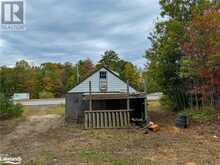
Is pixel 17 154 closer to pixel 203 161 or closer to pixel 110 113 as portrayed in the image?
pixel 203 161

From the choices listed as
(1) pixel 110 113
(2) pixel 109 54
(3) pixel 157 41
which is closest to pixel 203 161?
(1) pixel 110 113

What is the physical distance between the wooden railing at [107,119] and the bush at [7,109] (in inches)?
232

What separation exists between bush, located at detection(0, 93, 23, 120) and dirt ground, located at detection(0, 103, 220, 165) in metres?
4.19

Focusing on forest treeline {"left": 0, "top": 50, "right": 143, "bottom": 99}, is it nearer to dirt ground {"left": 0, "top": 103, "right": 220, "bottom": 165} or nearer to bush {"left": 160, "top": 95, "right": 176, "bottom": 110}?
bush {"left": 160, "top": 95, "right": 176, "bottom": 110}

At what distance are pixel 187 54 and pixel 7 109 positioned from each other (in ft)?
32.5

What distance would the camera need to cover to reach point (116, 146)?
895 cm

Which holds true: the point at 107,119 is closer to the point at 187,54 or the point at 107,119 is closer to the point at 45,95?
the point at 187,54

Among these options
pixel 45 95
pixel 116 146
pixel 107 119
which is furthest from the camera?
pixel 45 95

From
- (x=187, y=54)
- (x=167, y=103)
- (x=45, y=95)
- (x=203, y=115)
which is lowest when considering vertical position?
(x=203, y=115)

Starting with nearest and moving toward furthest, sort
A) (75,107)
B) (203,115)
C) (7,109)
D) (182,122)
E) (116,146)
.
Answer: (116,146) < (182,122) < (203,115) < (75,107) < (7,109)

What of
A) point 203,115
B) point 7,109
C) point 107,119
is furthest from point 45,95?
point 203,115

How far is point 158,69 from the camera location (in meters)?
16.9

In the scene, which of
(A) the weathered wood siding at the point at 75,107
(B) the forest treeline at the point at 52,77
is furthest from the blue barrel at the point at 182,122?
(B) the forest treeline at the point at 52,77

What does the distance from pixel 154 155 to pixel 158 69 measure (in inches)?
375
